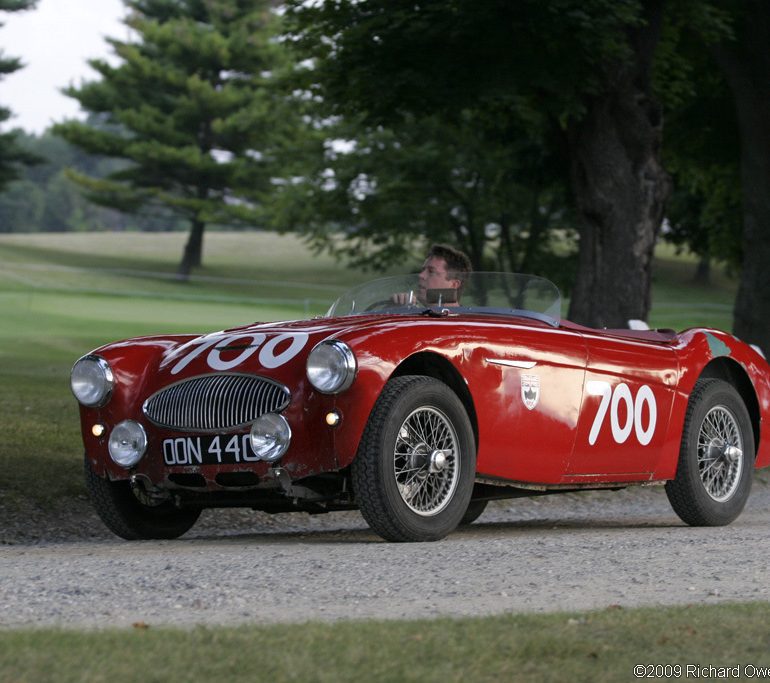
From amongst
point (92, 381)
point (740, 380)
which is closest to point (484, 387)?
point (92, 381)

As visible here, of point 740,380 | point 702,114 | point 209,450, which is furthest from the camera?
point 702,114

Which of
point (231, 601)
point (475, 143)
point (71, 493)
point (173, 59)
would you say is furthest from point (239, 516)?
point (173, 59)

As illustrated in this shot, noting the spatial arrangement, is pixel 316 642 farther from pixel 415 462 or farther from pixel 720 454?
pixel 720 454

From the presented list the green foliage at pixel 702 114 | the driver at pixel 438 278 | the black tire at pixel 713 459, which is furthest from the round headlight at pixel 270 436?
the green foliage at pixel 702 114

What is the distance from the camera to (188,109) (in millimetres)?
65875

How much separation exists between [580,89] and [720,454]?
876 centimetres

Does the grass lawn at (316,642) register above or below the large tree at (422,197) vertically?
below

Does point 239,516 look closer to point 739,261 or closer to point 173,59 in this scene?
point 739,261

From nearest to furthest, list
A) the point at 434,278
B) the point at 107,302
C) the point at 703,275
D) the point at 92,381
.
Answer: the point at 92,381 < the point at 434,278 < the point at 107,302 < the point at 703,275

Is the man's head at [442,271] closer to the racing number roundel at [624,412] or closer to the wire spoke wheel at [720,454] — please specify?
the racing number roundel at [624,412]

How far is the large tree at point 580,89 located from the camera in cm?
1639

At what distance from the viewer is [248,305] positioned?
54469 mm

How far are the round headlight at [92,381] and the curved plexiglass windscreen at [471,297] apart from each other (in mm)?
1474

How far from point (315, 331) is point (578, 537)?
5.68 feet
